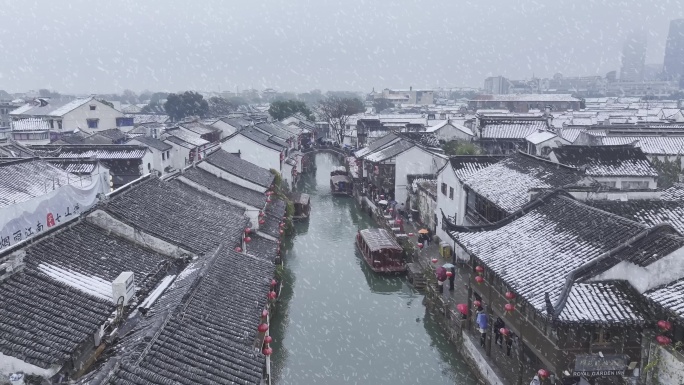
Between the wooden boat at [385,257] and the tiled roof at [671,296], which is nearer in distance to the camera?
the tiled roof at [671,296]

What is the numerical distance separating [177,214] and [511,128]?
37.6m

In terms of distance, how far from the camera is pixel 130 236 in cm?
1405

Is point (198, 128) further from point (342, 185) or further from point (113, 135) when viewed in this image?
point (342, 185)

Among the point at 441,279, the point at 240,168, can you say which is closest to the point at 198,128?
the point at 240,168

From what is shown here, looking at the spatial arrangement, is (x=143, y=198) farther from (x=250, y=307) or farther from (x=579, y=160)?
(x=579, y=160)

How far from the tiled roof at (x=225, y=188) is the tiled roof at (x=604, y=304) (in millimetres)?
14591

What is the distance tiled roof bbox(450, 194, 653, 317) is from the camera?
509 inches

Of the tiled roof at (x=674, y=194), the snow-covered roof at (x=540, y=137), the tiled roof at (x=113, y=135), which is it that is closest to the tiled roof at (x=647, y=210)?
the tiled roof at (x=674, y=194)

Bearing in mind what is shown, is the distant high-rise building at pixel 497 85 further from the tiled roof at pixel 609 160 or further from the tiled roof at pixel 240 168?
the tiled roof at pixel 240 168

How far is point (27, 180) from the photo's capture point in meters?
17.9

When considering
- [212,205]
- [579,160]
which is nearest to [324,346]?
[212,205]

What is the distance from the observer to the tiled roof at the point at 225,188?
23283 mm

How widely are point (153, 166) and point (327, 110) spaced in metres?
42.3

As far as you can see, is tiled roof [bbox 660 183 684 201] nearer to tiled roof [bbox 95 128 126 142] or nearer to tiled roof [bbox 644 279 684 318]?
tiled roof [bbox 644 279 684 318]
